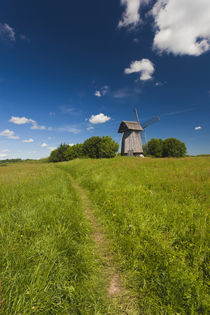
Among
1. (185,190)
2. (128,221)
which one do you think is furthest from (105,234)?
(185,190)

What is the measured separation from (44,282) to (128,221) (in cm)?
280

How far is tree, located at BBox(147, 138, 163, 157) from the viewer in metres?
60.4

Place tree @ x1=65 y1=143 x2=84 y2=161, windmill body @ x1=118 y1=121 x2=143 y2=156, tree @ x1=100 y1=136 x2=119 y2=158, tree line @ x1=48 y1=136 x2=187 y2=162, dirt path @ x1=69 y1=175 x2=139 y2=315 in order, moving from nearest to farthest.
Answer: dirt path @ x1=69 y1=175 x2=139 y2=315 < windmill body @ x1=118 y1=121 x2=143 y2=156 < tree @ x1=100 y1=136 x2=119 y2=158 < tree line @ x1=48 y1=136 x2=187 y2=162 < tree @ x1=65 y1=143 x2=84 y2=161

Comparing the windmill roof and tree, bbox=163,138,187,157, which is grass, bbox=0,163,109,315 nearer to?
the windmill roof

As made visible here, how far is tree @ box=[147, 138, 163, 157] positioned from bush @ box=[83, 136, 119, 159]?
2535 centimetres

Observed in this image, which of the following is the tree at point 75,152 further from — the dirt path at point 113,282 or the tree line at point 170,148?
the dirt path at point 113,282

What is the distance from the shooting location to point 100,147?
47.1 meters

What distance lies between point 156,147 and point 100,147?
32112mm

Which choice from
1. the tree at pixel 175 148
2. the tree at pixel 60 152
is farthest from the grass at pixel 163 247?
the tree at pixel 60 152

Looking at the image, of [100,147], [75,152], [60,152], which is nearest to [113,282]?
[100,147]

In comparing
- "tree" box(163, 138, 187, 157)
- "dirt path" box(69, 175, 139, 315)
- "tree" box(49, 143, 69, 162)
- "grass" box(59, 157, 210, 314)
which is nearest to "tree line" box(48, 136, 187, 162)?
"tree" box(163, 138, 187, 157)

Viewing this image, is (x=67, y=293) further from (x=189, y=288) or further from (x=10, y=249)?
(x=189, y=288)

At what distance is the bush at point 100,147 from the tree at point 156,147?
2535 centimetres

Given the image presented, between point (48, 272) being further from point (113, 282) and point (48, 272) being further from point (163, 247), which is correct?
point (163, 247)
